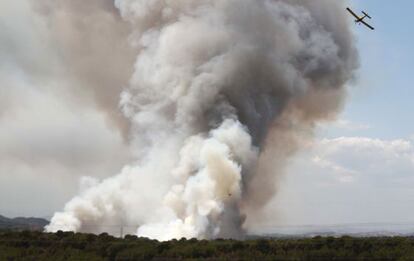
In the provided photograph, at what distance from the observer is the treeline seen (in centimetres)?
3972

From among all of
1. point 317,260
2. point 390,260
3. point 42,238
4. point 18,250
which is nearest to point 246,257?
point 317,260

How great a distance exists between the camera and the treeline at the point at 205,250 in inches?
1564

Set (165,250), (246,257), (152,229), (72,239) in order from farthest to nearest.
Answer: (152,229), (72,239), (165,250), (246,257)

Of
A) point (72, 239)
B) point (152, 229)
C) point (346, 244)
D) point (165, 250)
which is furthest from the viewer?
point (152, 229)

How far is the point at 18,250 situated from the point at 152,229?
2427 centimetres

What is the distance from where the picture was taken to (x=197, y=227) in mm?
59156

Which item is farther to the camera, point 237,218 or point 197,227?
point 237,218

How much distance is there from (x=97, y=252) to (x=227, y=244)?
10085mm

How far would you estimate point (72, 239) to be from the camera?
49.5m

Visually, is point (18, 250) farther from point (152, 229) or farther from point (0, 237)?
point (152, 229)

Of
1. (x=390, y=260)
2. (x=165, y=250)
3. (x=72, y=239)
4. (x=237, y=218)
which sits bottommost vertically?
(x=390, y=260)

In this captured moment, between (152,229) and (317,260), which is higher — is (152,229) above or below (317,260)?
above

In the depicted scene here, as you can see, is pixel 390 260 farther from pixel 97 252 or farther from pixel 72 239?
pixel 72 239

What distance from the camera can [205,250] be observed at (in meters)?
40.8
